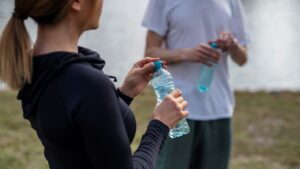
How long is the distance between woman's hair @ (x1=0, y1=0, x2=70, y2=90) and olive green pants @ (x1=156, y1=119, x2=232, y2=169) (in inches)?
50.7

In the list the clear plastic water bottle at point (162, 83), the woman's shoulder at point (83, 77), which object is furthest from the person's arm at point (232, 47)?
the woman's shoulder at point (83, 77)

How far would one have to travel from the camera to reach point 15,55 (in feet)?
5.28

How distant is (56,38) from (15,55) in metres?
0.13

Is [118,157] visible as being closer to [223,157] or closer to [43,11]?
[43,11]

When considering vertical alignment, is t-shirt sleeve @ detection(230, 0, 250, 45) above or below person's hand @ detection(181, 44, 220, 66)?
above

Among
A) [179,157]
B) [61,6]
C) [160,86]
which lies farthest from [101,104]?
[179,157]

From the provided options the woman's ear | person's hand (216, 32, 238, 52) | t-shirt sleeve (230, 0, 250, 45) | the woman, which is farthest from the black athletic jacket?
t-shirt sleeve (230, 0, 250, 45)

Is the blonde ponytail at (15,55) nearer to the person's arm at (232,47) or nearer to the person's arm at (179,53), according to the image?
the person's arm at (179,53)

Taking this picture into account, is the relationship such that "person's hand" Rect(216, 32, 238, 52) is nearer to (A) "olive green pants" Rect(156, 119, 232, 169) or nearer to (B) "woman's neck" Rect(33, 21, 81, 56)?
(A) "olive green pants" Rect(156, 119, 232, 169)

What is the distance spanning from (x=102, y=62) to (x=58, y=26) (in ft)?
0.58

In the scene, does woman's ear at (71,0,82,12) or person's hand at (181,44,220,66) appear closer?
woman's ear at (71,0,82,12)

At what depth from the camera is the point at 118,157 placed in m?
1.58

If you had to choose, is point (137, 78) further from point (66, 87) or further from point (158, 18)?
point (158, 18)

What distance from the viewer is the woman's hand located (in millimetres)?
1979
